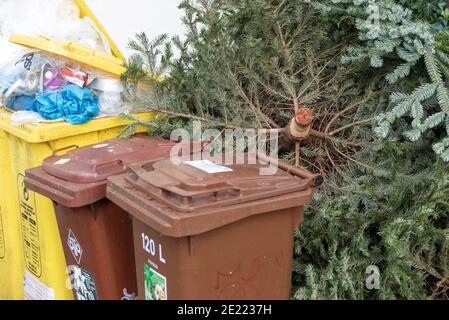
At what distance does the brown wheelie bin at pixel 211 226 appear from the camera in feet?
6.68

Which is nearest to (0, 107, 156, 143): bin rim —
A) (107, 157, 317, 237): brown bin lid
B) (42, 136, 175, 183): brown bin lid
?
(42, 136, 175, 183): brown bin lid

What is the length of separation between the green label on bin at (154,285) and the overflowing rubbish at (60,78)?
114 centimetres

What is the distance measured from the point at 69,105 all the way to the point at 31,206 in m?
0.64

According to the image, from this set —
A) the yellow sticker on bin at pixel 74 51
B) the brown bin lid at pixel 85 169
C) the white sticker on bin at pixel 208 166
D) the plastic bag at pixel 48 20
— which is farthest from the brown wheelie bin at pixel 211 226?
the plastic bag at pixel 48 20

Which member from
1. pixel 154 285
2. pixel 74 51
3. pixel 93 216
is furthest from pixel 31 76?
pixel 154 285

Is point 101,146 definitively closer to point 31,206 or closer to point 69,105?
point 69,105

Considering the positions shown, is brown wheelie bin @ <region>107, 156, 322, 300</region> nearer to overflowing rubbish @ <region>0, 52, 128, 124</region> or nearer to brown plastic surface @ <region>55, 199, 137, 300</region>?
brown plastic surface @ <region>55, 199, 137, 300</region>

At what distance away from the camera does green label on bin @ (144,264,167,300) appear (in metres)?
2.21

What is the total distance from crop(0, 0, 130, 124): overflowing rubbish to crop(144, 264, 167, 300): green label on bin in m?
1.14

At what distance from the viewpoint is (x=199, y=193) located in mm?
2035

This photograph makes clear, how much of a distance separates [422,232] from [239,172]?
918 mm

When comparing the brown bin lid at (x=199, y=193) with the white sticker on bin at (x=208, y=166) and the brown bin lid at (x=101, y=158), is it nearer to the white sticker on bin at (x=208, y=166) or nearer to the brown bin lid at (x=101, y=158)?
the white sticker on bin at (x=208, y=166)
